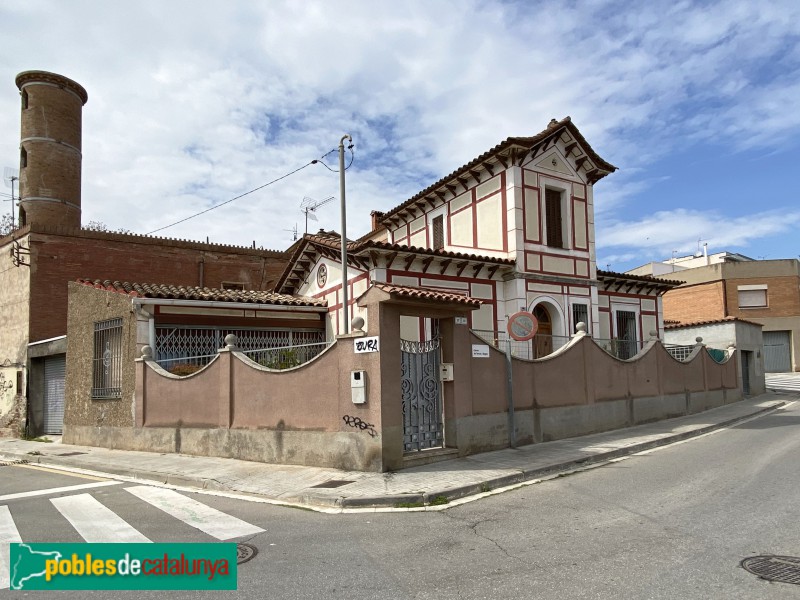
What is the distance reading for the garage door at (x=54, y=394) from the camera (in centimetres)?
1889

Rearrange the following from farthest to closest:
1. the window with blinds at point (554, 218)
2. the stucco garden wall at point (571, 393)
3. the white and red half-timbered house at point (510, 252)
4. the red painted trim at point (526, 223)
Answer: the window with blinds at point (554, 218) → the red painted trim at point (526, 223) → the white and red half-timbered house at point (510, 252) → the stucco garden wall at point (571, 393)

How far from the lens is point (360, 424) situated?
30.7ft

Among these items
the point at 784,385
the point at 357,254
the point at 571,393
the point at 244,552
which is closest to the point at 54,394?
the point at 357,254

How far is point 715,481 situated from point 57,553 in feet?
26.3

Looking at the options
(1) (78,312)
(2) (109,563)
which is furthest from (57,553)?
(1) (78,312)

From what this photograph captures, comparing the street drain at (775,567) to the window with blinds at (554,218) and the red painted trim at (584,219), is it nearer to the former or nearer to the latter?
the window with blinds at (554,218)

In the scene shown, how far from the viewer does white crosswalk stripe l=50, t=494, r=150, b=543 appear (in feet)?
20.3

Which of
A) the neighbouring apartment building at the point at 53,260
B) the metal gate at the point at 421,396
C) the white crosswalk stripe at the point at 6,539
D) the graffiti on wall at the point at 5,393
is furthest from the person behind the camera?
the graffiti on wall at the point at 5,393

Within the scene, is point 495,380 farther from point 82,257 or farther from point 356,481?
point 82,257

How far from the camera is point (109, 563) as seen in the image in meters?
5.40

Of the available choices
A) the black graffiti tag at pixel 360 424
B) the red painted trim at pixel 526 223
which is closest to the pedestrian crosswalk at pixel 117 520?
the black graffiti tag at pixel 360 424

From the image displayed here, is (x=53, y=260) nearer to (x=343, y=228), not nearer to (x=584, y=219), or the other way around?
(x=343, y=228)

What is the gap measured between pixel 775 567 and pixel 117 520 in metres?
6.66

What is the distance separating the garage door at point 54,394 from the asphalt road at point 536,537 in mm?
10336
